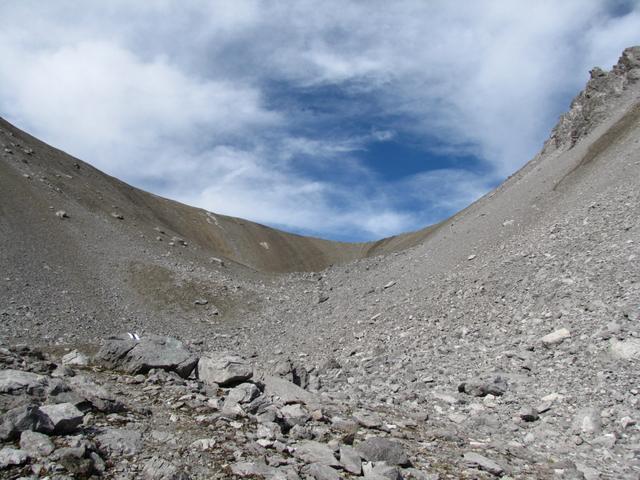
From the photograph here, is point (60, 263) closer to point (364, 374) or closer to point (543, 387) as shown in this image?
point (364, 374)

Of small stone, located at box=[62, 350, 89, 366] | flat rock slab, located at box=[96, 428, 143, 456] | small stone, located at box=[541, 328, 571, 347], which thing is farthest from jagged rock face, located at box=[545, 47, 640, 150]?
flat rock slab, located at box=[96, 428, 143, 456]

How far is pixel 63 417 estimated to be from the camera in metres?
6.61

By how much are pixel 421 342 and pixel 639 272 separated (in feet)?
22.2

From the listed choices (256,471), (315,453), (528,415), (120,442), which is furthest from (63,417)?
(528,415)

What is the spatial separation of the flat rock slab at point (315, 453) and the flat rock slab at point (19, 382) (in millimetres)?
3974

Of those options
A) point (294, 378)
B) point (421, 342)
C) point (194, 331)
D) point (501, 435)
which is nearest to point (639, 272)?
point (421, 342)

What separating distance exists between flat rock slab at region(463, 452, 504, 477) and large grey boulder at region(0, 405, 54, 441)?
6.24 metres

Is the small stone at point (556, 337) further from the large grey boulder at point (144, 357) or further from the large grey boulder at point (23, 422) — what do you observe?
the large grey boulder at point (23, 422)

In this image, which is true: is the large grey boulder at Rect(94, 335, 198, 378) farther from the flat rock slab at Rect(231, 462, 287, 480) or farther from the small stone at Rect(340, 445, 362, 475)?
the small stone at Rect(340, 445, 362, 475)

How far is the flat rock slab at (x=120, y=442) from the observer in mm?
6523

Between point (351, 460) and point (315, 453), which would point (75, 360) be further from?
point (351, 460)

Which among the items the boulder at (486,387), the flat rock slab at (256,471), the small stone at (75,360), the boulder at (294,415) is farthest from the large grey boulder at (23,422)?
the boulder at (486,387)

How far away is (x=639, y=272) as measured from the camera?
48.3 ft

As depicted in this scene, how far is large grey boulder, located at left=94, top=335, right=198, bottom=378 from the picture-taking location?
10.4 m
